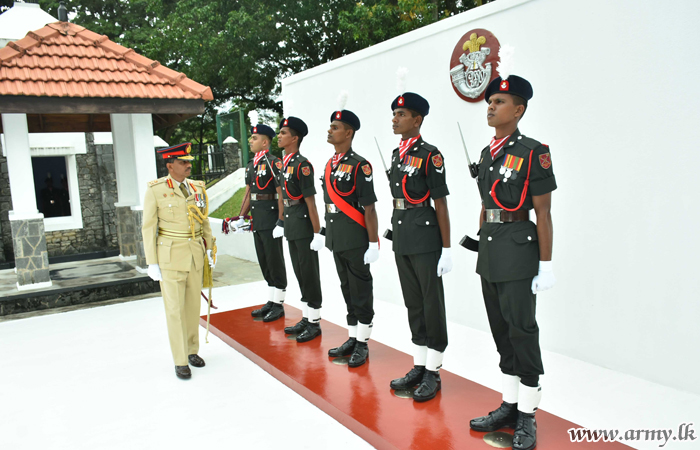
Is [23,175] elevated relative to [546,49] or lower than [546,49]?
lower

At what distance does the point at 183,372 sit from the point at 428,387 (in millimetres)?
2032

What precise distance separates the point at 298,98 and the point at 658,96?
499 cm

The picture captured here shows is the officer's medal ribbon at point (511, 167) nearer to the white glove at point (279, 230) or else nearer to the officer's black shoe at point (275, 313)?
the white glove at point (279, 230)

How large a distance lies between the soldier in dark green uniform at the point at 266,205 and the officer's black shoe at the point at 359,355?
58.4 inches

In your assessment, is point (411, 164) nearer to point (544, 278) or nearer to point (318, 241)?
point (544, 278)

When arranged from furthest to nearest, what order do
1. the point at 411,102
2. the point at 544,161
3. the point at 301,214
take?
the point at 301,214 < the point at 411,102 < the point at 544,161

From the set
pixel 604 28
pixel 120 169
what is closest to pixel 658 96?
pixel 604 28

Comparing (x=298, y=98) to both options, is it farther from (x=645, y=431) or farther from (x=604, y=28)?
(x=645, y=431)

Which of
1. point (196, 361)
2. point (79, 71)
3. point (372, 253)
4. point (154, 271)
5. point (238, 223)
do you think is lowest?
point (196, 361)

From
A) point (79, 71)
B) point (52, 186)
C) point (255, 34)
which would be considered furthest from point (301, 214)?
point (255, 34)

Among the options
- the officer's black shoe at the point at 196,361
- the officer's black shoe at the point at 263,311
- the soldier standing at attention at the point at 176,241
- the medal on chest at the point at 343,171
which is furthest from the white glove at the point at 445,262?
the officer's black shoe at the point at 263,311

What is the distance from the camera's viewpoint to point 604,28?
361cm

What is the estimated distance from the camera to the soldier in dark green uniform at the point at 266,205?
196 inches

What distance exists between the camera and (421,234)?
322 centimetres
